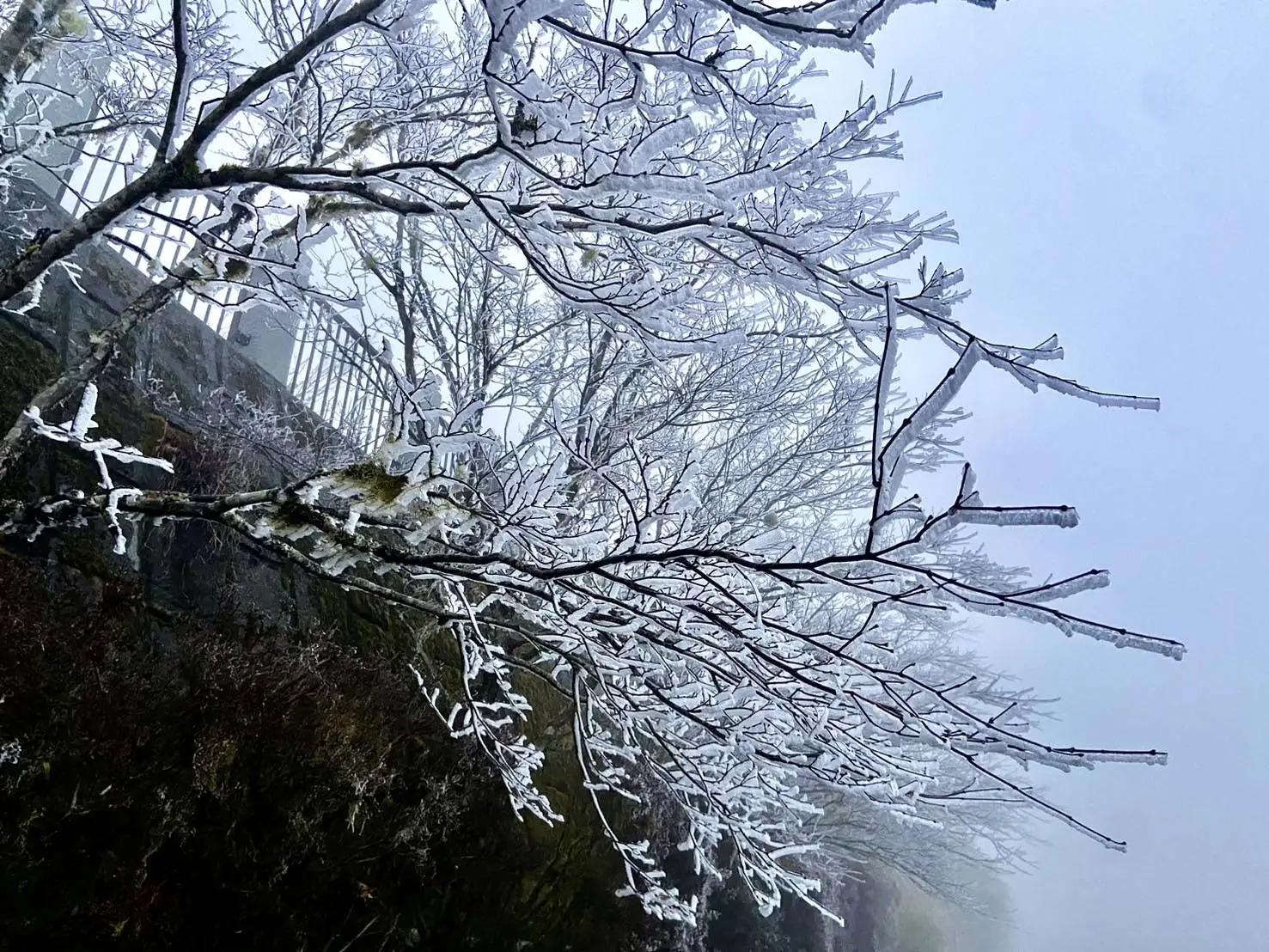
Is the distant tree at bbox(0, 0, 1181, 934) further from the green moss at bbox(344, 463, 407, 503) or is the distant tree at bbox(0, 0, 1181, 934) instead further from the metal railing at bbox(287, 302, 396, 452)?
the metal railing at bbox(287, 302, 396, 452)

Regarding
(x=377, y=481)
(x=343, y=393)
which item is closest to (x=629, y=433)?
(x=377, y=481)

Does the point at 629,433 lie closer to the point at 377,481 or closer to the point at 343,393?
the point at 377,481

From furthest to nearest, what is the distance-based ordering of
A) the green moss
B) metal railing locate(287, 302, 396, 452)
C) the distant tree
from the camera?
metal railing locate(287, 302, 396, 452), the green moss, the distant tree

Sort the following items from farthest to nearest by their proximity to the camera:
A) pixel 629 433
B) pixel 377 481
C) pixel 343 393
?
pixel 343 393, pixel 629 433, pixel 377 481

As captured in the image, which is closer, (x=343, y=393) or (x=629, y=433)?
(x=629, y=433)

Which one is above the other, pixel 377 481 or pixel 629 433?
pixel 629 433

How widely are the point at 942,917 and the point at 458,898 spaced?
104 feet

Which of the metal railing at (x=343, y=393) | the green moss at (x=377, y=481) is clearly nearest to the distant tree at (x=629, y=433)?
the green moss at (x=377, y=481)

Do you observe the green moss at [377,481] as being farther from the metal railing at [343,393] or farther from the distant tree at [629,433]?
the metal railing at [343,393]

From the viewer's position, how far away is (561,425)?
2.08m

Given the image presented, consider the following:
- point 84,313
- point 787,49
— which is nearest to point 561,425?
point 787,49

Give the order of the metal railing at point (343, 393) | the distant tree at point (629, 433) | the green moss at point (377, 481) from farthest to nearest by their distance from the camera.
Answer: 1. the metal railing at point (343, 393)
2. the green moss at point (377, 481)
3. the distant tree at point (629, 433)

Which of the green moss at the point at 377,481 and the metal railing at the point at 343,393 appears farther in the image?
the metal railing at the point at 343,393

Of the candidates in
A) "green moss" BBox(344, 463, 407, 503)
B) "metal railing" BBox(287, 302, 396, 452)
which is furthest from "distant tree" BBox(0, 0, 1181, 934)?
"metal railing" BBox(287, 302, 396, 452)
